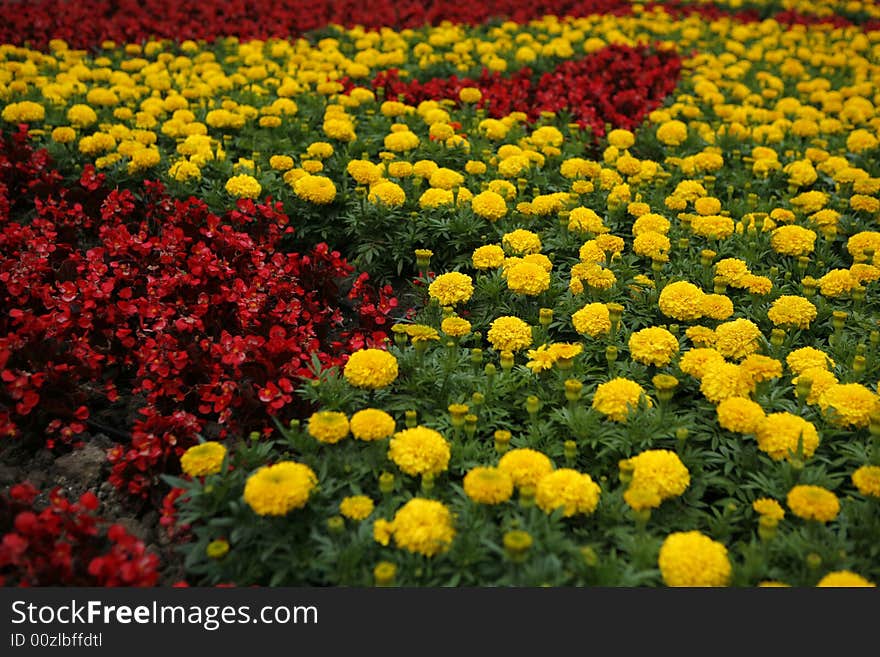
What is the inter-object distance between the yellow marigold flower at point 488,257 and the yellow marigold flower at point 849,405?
1.80 metres

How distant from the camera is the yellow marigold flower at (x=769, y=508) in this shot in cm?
265

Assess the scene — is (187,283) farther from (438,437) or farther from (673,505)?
(673,505)

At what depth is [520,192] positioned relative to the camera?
5035 millimetres

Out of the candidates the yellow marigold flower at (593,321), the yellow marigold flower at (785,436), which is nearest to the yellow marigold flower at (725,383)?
the yellow marigold flower at (785,436)

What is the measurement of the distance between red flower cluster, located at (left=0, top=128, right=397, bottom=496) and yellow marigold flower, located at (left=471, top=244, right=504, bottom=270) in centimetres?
52

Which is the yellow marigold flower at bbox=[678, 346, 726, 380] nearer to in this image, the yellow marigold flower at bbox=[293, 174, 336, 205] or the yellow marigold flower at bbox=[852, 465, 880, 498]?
the yellow marigold flower at bbox=[852, 465, 880, 498]

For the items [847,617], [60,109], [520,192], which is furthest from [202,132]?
[847,617]

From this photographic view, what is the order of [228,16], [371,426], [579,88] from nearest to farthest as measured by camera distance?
1. [371,426]
2. [579,88]
3. [228,16]

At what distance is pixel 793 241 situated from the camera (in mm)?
4418

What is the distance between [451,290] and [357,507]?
1.52m

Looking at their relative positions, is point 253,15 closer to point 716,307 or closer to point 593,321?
point 593,321

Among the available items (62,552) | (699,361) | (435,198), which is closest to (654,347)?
(699,361)

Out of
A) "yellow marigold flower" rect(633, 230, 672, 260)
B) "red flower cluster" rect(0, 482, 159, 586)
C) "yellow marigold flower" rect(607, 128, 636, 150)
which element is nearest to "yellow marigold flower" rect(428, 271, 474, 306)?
"yellow marigold flower" rect(633, 230, 672, 260)

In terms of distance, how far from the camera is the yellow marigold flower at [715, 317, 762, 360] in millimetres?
3516
